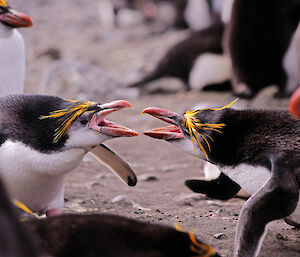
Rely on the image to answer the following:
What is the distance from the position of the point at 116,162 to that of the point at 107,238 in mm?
1045

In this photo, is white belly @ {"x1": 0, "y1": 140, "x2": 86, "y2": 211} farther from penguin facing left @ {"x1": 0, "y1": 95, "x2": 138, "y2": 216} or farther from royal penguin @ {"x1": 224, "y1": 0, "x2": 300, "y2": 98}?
royal penguin @ {"x1": 224, "y1": 0, "x2": 300, "y2": 98}

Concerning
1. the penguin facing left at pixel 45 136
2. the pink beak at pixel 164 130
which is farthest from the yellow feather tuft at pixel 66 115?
the pink beak at pixel 164 130

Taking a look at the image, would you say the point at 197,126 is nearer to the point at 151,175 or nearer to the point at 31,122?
the point at 31,122

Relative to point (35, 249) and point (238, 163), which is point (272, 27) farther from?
point (35, 249)

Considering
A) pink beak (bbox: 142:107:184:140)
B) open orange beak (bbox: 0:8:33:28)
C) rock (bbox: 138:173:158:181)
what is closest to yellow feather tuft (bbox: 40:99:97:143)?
pink beak (bbox: 142:107:184:140)

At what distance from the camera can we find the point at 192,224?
2.36 metres

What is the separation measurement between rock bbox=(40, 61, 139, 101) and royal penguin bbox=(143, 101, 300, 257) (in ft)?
11.6

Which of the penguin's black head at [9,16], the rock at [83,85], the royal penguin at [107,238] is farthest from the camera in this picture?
the rock at [83,85]

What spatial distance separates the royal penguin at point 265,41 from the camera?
4914mm

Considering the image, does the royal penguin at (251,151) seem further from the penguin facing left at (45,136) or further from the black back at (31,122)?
the black back at (31,122)

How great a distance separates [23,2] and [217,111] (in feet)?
33.7

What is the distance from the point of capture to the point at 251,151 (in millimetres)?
2082

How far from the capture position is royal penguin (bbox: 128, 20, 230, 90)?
5707mm

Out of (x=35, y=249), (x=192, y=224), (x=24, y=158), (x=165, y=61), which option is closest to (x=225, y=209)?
(x=192, y=224)
